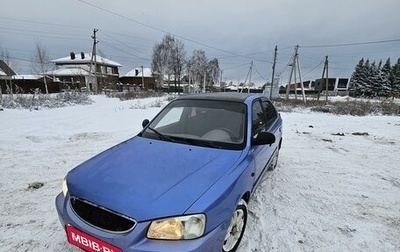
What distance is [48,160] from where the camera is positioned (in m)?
4.64

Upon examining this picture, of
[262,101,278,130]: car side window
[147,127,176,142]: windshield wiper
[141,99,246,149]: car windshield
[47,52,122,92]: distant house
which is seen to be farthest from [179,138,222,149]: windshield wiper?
[47,52,122,92]: distant house

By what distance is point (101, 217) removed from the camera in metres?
1.72

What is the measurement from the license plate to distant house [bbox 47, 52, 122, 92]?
4124 centimetres

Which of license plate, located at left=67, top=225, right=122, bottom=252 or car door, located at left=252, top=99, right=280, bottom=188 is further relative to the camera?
car door, located at left=252, top=99, right=280, bottom=188

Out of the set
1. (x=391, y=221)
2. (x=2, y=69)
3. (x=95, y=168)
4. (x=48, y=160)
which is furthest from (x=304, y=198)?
(x=2, y=69)

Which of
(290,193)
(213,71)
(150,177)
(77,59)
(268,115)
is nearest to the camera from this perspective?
(150,177)

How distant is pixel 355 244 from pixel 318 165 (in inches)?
103

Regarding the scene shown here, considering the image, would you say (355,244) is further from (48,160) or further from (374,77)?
(374,77)

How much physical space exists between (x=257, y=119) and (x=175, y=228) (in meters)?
2.05

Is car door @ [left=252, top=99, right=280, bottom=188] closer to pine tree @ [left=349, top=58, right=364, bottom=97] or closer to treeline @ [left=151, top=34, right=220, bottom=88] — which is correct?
treeline @ [left=151, top=34, right=220, bottom=88]

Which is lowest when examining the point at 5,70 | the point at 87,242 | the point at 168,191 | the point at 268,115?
the point at 87,242

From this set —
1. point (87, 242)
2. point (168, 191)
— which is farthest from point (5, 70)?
point (168, 191)

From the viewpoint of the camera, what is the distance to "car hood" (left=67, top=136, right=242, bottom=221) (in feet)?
5.36

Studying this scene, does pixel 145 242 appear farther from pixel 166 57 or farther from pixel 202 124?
pixel 166 57
